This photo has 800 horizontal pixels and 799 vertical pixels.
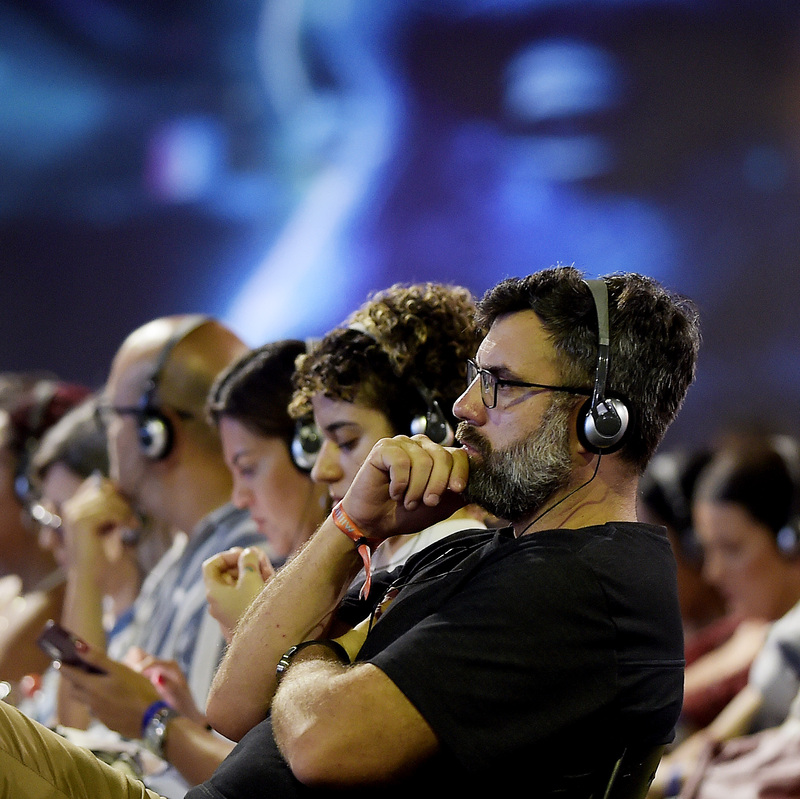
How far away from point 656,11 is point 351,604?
322 centimetres

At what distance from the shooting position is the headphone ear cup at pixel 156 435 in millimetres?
2652

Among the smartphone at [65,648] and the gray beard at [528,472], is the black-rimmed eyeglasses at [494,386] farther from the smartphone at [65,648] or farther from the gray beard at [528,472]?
the smartphone at [65,648]

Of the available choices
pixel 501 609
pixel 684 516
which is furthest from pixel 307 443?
pixel 684 516

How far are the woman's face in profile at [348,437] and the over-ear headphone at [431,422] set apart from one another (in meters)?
0.06

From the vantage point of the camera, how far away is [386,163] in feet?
14.8

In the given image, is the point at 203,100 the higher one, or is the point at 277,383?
the point at 203,100

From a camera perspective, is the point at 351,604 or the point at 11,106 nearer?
the point at 351,604

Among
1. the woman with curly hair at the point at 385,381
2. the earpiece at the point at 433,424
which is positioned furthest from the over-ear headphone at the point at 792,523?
the earpiece at the point at 433,424

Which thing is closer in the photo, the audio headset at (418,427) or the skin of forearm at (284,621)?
the skin of forearm at (284,621)

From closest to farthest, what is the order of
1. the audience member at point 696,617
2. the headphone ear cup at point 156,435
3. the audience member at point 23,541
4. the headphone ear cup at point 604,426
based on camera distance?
the headphone ear cup at point 604,426
the headphone ear cup at point 156,435
the audience member at point 696,617
the audience member at point 23,541

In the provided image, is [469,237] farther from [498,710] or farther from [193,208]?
[498,710]

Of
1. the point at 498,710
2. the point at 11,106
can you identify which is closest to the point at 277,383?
the point at 498,710

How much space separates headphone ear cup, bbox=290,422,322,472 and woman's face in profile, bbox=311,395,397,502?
219mm

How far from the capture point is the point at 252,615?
1.47 metres
